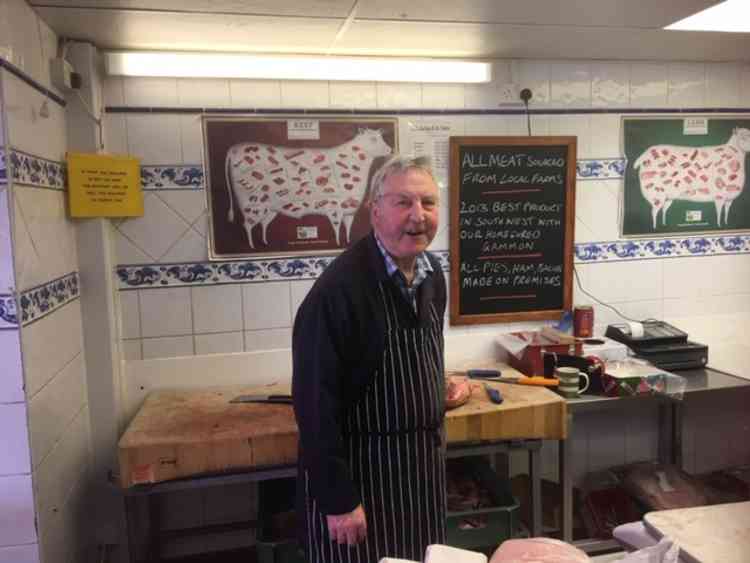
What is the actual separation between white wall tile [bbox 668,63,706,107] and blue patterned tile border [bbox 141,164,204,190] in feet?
6.43

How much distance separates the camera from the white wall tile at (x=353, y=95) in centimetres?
221

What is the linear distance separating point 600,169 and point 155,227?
1.78 m

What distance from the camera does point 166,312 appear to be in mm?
2164

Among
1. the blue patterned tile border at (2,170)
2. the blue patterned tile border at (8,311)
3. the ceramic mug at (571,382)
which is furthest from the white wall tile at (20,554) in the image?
the ceramic mug at (571,382)

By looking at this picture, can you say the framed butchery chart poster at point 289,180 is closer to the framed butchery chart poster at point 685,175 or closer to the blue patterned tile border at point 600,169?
the blue patterned tile border at point 600,169

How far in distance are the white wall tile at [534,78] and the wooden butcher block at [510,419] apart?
1.18 meters

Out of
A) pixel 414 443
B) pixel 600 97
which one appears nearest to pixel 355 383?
pixel 414 443

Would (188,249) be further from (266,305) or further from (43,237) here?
(43,237)

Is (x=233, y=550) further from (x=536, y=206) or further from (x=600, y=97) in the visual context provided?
(x=600, y=97)

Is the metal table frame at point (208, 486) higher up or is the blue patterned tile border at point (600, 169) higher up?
the blue patterned tile border at point (600, 169)

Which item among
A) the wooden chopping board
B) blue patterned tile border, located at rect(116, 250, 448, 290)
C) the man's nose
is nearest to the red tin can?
the wooden chopping board

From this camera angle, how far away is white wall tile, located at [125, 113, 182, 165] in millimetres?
2076

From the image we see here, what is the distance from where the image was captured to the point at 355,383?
1380 mm

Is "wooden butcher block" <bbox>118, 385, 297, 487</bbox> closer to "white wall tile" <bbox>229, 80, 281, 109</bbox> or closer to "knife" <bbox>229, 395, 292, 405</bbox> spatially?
"knife" <bbox>229, 395, 292, 405</bbox>
